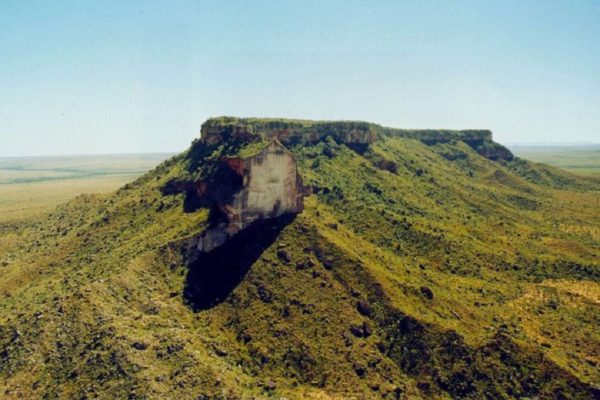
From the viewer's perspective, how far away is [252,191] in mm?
53938

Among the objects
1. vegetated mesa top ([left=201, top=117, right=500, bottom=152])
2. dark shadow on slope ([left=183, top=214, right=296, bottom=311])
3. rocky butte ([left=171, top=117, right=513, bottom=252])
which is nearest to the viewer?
dark shadow on slope ([left=183, top=214, right=296, bottom=311])

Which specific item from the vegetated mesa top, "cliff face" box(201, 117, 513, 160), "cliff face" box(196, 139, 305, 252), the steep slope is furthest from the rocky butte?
the vegetated mesa top

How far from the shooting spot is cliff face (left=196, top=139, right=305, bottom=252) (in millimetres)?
53438

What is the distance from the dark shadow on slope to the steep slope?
179 mm

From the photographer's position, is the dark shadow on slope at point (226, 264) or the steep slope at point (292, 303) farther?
the dark shadow on slope at point (226, 264)

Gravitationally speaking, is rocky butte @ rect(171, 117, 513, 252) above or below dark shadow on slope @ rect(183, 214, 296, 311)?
above

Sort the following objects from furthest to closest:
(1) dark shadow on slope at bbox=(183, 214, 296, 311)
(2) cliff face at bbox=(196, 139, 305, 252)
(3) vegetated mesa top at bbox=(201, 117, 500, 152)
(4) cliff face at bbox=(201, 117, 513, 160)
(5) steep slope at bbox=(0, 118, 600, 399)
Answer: (3) vegetated mesa top at bbox=(201, 117, 500, 152)
(4) cliff face at bbox=(201, 117, 513, 160)
(2) cliff face at bbox=(196, 139, 305, 252)
(1) dark shadow on slope at bbox=(183, 214, 296, 311)
(5) steep slope at bbox=(0, 118, 600, 399)

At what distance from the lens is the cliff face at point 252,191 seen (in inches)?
2104

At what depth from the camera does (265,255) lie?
53.2m

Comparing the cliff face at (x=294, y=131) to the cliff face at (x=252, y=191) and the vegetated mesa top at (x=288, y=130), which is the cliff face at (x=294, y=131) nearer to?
the vegetated mesa top at (x=288, y=130)

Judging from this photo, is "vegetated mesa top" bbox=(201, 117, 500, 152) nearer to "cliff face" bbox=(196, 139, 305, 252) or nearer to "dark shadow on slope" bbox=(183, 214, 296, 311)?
"cliff face" bbox=(196, 139, 305, 252)

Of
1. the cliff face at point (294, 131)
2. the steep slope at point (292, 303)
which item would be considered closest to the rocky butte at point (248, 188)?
the steep slope at point (292, 303)

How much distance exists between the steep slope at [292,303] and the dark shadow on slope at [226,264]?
0.18 m

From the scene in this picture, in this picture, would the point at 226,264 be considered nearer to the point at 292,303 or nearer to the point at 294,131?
the point at 292,303
